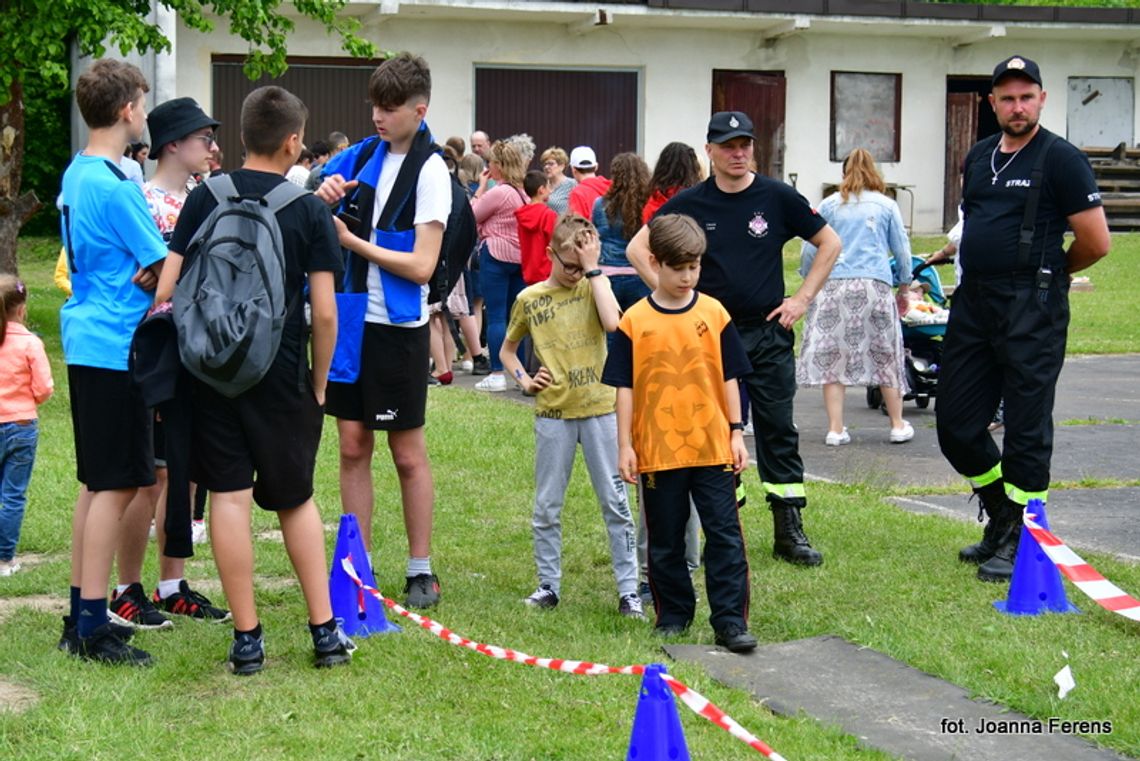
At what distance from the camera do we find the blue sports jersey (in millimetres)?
5879

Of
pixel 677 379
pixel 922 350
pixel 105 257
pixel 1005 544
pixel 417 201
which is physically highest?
pixel 417 201

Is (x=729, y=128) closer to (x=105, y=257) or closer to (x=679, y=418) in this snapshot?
(x=679, y=418)

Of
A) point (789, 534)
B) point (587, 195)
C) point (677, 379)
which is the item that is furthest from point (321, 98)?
point (677, 379)

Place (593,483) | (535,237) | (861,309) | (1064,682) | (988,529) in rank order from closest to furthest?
(1064,682)
(593,483)
(988,529)
(861,309)
(535,237)

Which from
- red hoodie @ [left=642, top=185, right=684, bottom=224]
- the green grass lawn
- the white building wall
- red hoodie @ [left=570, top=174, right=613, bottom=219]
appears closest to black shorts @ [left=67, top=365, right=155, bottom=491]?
the green grass lawn

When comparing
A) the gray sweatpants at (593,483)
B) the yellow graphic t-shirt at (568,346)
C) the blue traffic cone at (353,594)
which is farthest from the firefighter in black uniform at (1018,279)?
the blue traffic cone at (353,594)

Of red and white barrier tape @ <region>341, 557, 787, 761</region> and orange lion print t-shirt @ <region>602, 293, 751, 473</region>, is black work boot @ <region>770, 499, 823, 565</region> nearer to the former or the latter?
orange lion print t-shirt @ <region>602, 293, 751, 473</region>

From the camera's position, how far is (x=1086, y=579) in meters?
6.45

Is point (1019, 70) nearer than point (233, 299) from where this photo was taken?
No

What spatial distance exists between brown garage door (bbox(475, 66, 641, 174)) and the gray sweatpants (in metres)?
21.6

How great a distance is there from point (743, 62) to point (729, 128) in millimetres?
22653

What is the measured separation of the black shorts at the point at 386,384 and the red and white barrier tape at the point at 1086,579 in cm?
260

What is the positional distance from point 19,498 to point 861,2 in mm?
23487

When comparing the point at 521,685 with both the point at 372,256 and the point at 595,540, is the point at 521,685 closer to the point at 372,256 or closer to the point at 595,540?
the point at 372,256
